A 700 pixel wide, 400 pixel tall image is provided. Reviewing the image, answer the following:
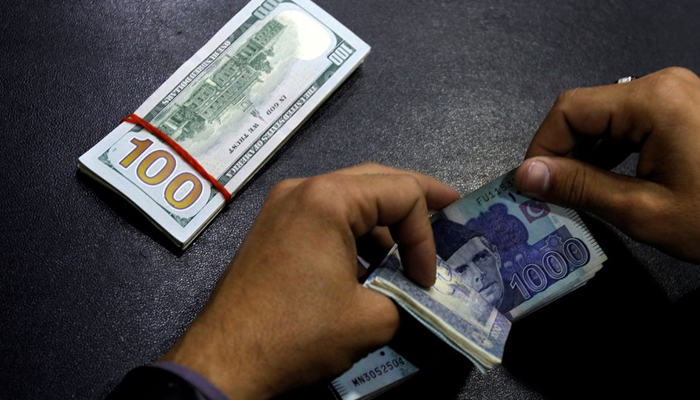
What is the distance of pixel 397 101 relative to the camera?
1.13 meters

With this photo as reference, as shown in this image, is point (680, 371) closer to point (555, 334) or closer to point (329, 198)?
point (555, 334)

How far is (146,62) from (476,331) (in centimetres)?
75

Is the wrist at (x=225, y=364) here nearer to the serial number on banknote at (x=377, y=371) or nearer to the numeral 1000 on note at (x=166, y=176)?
the serial number on banknote at (x=377, y=371)

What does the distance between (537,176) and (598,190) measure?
3.3 inches

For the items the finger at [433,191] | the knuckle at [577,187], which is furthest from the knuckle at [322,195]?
the knuckle at [577,187]

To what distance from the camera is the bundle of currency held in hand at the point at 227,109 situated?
1.03 metres

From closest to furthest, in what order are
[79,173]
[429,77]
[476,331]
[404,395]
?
[476,331], [404,395], [79,173], [429,77]

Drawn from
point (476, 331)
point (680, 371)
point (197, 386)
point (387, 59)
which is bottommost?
point (680, 371)

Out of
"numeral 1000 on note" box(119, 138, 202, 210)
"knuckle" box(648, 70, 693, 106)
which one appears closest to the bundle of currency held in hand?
"numeral 1000 on note" box(119, 138, 202, 210)

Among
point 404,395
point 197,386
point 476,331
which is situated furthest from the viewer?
point 404,395

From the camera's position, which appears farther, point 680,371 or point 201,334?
point 680,371

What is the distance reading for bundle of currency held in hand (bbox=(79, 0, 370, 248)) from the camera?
1029mm

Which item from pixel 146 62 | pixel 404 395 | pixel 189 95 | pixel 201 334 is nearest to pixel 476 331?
pixel 404 395

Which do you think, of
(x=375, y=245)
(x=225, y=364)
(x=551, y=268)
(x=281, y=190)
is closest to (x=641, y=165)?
(x=551, y=268)
